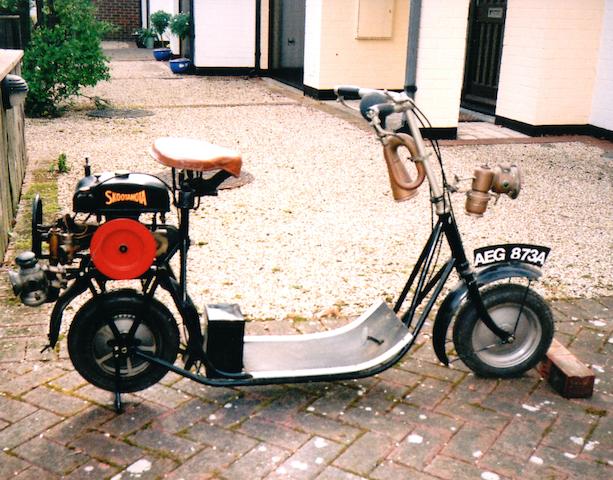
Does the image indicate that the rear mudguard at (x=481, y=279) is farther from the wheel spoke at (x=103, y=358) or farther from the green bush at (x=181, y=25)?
the green bush at (x=181, y=25)

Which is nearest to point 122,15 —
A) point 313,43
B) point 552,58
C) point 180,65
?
point 180,65

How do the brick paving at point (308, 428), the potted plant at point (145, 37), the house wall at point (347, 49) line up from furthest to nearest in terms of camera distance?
1. the potted plant at point (145, 37)
2. the house wall at point (347, 49)
3. the brick paving at point (308, 428)

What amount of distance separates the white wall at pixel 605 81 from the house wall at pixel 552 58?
0.07 metres

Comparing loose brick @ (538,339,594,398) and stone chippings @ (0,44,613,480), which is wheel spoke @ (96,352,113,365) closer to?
stone chippings @ (0,44,613,480)

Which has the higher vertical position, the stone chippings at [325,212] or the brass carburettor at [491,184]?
the brass carburettor at [491,184]

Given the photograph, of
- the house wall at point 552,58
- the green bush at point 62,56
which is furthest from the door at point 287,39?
the house wall at point 552,58

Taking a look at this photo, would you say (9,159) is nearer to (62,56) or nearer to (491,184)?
(491,184)

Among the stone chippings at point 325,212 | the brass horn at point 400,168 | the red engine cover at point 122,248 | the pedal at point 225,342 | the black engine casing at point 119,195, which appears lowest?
the stone chippings at point 325,212

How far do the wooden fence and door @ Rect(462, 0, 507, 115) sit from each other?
7.69 m

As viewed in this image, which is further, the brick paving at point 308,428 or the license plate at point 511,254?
the license plate at point 511,254

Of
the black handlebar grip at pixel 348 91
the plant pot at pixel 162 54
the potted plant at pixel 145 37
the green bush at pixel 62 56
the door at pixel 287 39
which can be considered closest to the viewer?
the black handlebar grip at pixel 348 91

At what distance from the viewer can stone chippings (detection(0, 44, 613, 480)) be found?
3096 millimetres

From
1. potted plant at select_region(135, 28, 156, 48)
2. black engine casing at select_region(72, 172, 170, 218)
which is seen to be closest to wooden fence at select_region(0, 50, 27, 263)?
black engine casing at select_region(72, 172, 170, 218)

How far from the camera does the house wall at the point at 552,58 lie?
992 centimetres
